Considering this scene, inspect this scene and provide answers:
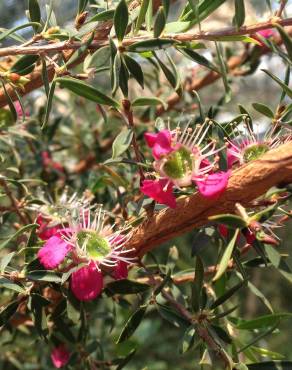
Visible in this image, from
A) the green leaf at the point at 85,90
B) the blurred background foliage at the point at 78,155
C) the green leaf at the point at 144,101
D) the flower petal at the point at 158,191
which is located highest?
the green leaf at the point at 85,90

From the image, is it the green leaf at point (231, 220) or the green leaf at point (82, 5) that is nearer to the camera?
the green leaf at point (231, 220)

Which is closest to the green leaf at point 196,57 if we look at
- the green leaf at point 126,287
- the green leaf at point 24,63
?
the green leaf at point 24,63

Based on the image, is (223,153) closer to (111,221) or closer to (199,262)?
(199,262)

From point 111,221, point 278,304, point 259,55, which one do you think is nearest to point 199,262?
point 111,221

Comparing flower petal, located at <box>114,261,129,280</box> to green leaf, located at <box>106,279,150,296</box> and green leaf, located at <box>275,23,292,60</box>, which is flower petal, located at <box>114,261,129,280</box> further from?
green leaf, located at <box>275,23,292,60</box>

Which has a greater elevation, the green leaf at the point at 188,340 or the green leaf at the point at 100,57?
the green leaf at the point at 100,57

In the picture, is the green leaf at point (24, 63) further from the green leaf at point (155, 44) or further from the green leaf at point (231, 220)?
the green leaf at point (231, 220)
